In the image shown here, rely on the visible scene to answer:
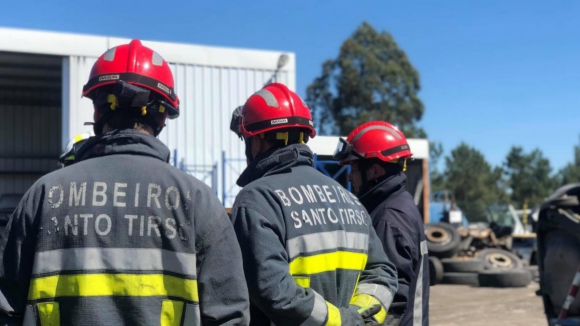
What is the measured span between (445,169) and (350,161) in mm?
78408

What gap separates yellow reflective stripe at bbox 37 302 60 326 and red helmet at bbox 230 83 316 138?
1.24m

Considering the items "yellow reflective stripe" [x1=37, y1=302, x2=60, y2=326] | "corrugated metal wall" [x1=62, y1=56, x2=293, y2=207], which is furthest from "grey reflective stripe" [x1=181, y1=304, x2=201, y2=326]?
"corrugated metal wall" [x1=62, y1=56, x2=293, y2=207]

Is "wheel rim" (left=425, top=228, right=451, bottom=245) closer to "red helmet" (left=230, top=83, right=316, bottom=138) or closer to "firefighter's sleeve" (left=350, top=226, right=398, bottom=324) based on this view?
"firefighter's sleeve" (left=350, top=226, right=398, bottom=324)

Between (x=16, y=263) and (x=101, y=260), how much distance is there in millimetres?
251

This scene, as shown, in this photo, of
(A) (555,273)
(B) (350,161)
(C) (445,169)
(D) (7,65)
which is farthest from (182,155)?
(C) (445,169)

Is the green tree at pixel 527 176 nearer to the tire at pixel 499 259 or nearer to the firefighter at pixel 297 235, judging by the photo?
the tire at pixel 499 259

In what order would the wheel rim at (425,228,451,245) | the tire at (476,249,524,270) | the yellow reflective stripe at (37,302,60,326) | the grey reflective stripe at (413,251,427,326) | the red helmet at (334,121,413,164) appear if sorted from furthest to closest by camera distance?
the tire at (476,249,524,270) < the wheel rim at (425,228,451,245) < the red helmet at (334,121,413,164) < the grey reflective stripe at (413,251,427,326) < the yellow reflective stripe at (37,302,60,326)

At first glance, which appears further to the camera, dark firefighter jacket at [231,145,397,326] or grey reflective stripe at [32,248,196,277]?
dark firefighter jacket at [231,145,397,326]

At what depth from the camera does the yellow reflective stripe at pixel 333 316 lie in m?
2.68

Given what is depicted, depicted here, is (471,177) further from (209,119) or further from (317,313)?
(317,313)

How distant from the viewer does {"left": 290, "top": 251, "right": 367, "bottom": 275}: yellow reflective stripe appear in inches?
106

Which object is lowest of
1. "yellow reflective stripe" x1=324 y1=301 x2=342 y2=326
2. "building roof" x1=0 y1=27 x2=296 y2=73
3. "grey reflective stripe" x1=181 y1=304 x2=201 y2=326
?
"yellow reflective stripe" x1=324 y1=301 x2=342 y2=326

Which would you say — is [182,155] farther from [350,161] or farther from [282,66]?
[350,161]

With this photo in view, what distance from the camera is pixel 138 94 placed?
2.25m
